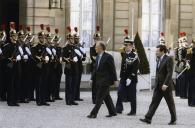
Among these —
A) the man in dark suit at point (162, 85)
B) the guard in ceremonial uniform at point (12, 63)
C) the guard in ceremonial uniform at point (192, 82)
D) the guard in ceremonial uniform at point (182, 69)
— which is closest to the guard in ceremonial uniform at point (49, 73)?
the guard in ceremonial uniform at point (12, 63)

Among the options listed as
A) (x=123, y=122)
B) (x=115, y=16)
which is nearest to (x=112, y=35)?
(x=115, y=16)

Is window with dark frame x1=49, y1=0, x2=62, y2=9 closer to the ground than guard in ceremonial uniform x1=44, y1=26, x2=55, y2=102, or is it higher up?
higher up

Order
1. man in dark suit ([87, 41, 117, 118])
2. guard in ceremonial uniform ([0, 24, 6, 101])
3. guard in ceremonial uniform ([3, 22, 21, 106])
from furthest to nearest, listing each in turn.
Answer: guard in ceremonial uniform ([0, 24, 6, 101]) < guard in ceremonial uniform ([3, 22, 21, 106]) < man in dark suit ([87, 41, 117, 118])

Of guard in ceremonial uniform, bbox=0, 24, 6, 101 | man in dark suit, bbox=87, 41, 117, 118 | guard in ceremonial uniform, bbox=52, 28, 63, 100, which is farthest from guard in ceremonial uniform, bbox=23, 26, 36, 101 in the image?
man in dark suit, bbox=87, 41, 117, 118

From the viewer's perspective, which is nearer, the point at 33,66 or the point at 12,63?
the point at 12,63

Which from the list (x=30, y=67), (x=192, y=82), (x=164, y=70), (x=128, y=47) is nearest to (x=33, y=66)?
(x=30, y=67)

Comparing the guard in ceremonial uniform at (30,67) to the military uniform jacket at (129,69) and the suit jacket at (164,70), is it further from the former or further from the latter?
the suit jacket at (164,70)

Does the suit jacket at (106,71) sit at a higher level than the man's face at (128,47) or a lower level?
lower

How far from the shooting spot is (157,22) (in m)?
29.4

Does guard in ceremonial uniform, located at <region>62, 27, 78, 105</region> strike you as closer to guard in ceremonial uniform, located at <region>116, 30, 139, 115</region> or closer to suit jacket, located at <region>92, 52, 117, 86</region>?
guard in ceremonial uniform, located at <region>116, 30, 139, 115</region>

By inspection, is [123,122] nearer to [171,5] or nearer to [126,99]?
[126,99]

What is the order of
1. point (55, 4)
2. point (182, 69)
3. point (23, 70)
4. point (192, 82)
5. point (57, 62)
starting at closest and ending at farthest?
point (23, 70), point (192, 82), point (57, 62), point (182, 69), point (55, 4)

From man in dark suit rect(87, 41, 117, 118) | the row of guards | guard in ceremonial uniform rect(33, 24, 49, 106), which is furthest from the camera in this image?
guard in ceremonial uniform rect(33, 24, 49, 106)

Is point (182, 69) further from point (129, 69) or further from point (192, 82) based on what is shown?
point (129, 69)
